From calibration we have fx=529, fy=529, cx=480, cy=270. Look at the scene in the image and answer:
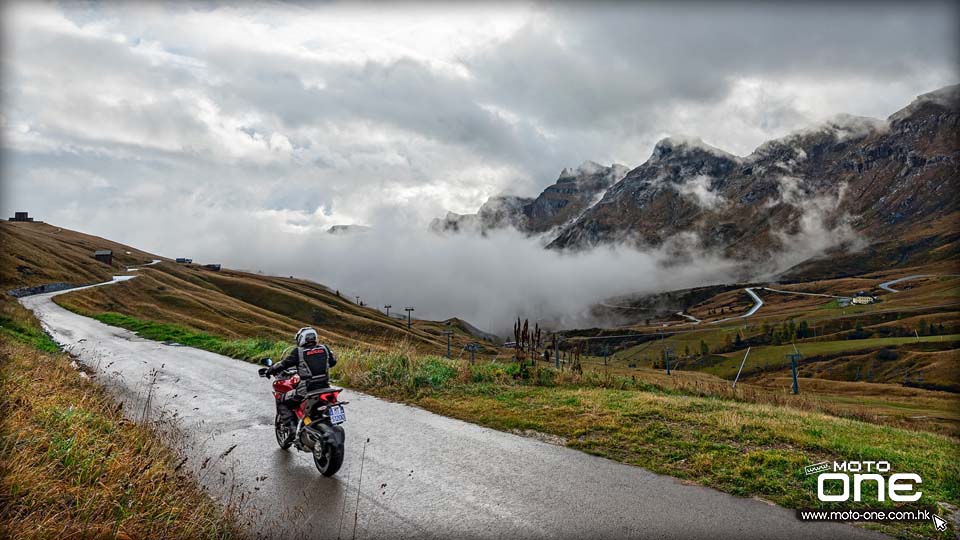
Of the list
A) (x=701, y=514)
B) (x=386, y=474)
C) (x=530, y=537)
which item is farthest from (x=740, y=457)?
(x=386, y=474)

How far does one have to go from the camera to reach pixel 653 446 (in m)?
9.74

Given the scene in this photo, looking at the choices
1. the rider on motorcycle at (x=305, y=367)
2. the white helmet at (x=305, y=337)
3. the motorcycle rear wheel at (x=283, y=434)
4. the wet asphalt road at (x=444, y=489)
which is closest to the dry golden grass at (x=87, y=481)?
the wet asphalt road at (x=444, y=489)

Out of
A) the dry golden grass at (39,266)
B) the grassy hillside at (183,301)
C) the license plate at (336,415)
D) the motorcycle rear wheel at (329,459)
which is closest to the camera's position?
the motorcycle rear wheel at (329,459)

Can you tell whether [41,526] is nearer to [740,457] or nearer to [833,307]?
[740,457]

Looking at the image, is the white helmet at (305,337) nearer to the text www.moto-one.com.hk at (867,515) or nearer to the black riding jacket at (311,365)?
the black riding jacket at (311,365)

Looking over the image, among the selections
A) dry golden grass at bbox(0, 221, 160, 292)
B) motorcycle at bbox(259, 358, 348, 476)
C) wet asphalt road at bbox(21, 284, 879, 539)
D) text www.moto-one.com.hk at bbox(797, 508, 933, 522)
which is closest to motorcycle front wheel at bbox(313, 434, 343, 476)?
motorcycle at bbox(259, 358, 348, 476)

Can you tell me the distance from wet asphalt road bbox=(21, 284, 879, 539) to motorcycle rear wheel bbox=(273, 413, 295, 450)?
157 millimetres

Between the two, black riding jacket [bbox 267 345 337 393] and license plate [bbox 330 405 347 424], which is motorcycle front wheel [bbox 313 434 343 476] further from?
black riding jacket [bbox 267 345 337 393]

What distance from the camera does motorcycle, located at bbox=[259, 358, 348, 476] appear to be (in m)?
8.30

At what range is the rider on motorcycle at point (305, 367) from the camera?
8.98 metres

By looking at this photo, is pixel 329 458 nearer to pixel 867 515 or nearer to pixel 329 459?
pixel 329 459

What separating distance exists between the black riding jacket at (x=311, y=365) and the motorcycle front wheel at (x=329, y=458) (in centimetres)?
105

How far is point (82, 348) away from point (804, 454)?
28346mm

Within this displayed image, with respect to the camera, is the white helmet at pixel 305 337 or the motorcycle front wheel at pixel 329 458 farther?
the white helmet at pixel 305 337
